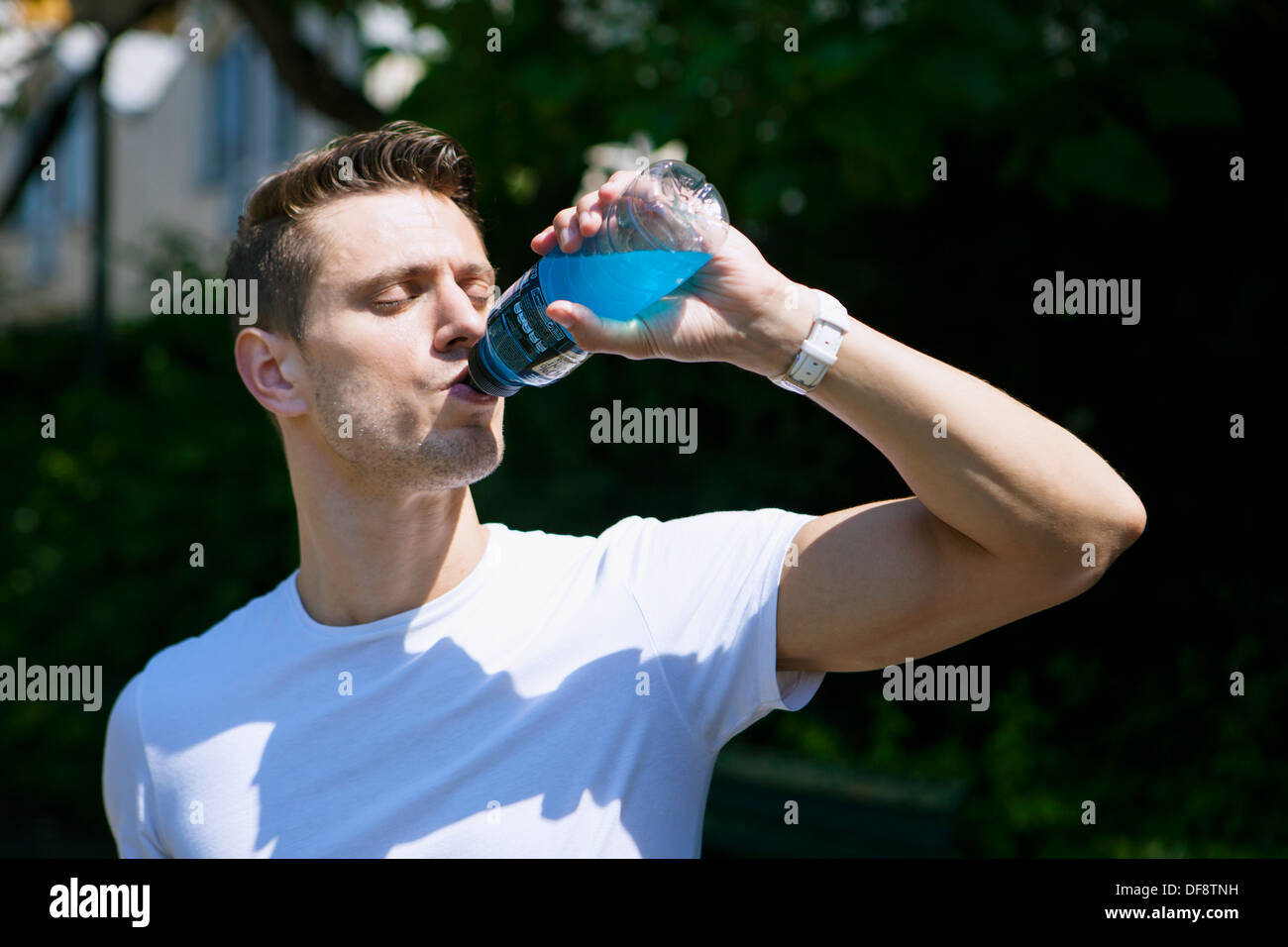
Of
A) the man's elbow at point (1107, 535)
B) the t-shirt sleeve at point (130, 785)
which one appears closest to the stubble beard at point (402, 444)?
the t-shirt sleeve at point (130, 785)

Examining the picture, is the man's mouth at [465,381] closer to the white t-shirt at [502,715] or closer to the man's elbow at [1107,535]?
the white t-shirt at [502,715]

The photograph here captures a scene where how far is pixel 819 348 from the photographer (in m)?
1.76

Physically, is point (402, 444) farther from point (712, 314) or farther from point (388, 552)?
point (712, 314)

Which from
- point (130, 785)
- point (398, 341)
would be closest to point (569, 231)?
point (398, 341)

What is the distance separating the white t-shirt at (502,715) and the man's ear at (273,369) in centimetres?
49

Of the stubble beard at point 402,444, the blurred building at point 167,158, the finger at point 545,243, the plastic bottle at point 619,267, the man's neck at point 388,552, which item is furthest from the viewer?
the blurred building at point 167,158

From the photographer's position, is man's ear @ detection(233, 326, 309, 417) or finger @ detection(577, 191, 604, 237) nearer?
finger @ detection(577, 191, 604, 237)

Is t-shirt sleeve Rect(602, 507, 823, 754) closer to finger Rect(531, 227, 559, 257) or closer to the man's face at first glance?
the man's face

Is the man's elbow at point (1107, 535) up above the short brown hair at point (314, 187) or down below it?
below

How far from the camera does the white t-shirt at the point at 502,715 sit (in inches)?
80.6

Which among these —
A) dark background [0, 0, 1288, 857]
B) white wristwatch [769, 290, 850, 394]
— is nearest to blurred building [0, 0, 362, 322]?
dark background [0, 0, 1288, 857]

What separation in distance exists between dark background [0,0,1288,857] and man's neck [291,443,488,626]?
2.27 metres

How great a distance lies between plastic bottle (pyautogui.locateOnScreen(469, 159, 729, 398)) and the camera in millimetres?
1856

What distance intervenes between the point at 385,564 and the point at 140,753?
0.60 meters
